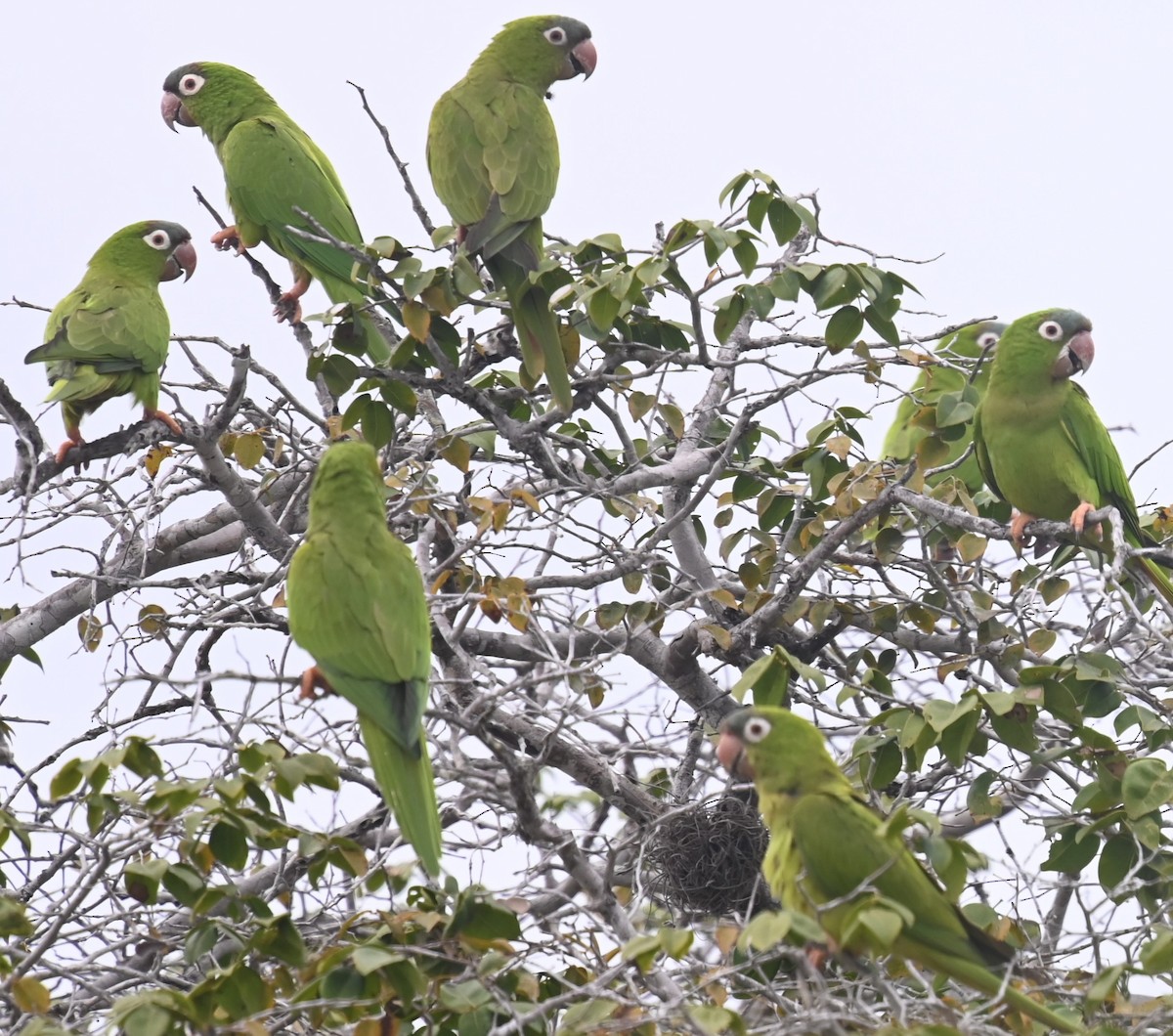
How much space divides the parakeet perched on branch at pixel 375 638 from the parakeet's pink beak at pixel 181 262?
9.29 feet

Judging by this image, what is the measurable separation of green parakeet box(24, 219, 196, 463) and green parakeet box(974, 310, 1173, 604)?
318 cm

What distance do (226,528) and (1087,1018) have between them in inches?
165

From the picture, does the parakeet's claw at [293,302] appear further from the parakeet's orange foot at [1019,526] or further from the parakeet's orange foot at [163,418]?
the parakeet's orange foot at [1019,526]

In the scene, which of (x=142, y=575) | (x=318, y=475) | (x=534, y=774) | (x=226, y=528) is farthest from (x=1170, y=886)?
(x=226, y=528)

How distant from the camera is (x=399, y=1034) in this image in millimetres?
3488

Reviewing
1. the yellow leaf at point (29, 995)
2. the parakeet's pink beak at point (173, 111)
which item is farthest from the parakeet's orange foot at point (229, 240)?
the yellow leaf at point (29, 995)

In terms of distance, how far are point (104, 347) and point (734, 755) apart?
3.18 metres

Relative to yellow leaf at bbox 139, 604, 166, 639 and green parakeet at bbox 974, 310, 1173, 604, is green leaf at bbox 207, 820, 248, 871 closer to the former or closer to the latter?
yellow leaf at bbox 139, 604, 166, 639

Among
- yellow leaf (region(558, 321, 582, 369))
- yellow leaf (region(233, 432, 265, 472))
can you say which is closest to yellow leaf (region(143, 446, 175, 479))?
yellow leaf (region(233, 432, 265, 472))

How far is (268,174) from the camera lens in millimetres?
6547

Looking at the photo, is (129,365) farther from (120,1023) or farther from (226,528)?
(120,1023)

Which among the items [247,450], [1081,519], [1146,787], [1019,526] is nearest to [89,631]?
[247,450]

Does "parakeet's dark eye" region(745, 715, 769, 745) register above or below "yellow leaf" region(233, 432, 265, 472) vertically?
below

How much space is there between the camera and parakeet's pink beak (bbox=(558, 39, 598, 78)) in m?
6.30
